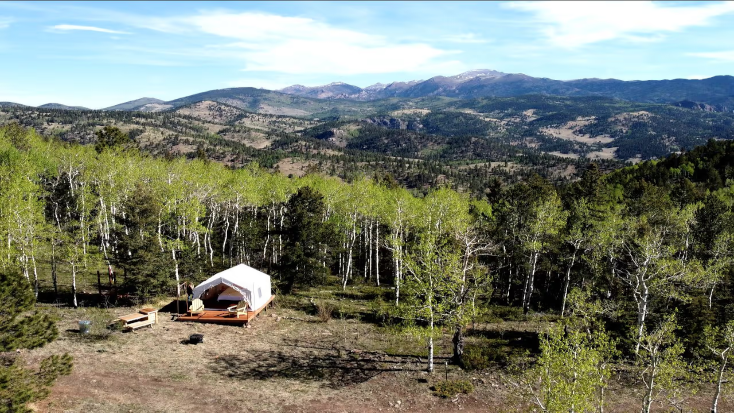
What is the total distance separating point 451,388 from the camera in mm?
23188

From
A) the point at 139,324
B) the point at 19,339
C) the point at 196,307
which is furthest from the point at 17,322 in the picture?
the point at 196,307

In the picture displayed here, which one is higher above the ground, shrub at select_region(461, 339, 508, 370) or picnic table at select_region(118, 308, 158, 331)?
picnic table at select_region(118, 308, 158, 331)

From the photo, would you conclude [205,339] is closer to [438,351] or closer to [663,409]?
[438,351]

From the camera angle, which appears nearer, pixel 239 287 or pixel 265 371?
pixel 265 371

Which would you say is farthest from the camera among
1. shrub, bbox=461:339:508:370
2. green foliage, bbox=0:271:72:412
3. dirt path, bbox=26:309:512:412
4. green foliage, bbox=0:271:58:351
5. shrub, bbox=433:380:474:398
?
shrub, bbox=461:339:508:370

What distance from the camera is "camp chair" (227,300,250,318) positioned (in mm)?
33344

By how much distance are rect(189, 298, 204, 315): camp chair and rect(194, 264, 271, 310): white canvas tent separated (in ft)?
1.64

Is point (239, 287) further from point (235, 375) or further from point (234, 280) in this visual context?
point (235, 375)

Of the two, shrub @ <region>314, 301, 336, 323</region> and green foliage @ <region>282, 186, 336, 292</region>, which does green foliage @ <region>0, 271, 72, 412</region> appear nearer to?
shrub @ <region>314, 301, 336, 323</region>

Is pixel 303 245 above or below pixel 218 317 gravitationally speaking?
above

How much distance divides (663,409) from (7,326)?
3115 centimetres

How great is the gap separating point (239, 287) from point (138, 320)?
24.8ft

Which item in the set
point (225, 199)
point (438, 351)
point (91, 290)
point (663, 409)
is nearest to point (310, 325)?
point (438, 351)

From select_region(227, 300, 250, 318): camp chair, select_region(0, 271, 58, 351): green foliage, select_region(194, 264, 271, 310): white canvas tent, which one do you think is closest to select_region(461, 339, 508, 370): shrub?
select_region(194, 264, 271, 310): white canvas tent
